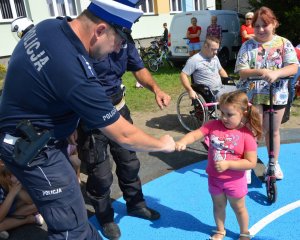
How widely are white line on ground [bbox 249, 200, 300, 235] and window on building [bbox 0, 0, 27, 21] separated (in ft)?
46.4

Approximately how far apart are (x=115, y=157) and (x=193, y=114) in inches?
120

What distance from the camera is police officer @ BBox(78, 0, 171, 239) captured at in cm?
314

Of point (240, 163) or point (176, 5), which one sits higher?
point (240, 163)

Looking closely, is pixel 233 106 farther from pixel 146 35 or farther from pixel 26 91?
pixel 146 35

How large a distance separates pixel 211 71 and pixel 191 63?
1.15 ft

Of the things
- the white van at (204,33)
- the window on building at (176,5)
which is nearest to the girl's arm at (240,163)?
the white van at (204,33)

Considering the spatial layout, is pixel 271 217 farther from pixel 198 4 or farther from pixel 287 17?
pixel 198 4

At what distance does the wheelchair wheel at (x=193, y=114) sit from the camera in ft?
18.9

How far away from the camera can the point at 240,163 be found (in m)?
2.72

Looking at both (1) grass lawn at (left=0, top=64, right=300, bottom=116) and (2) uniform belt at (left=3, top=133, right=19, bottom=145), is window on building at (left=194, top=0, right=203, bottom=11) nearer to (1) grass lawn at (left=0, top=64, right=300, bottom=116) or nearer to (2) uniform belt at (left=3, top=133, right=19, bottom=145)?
(1) grass lawn at (left=0, top=64, right=300, bottom=116)

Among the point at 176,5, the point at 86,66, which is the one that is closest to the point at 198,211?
the point at 86,66

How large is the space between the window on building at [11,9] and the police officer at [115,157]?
13136 millimetres

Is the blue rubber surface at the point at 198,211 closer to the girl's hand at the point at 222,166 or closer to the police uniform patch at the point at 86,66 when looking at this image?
the girl's hand at the point at 222,166

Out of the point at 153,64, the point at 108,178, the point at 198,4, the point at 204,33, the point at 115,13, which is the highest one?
the point at 115,13
